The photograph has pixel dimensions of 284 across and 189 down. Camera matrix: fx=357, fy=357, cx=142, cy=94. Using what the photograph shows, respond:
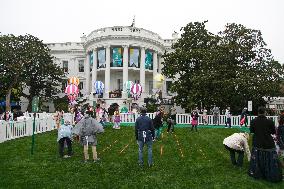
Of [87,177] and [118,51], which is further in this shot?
[118,51]

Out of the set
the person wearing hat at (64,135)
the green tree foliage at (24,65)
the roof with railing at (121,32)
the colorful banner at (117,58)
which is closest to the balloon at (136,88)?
the colorful banner at (117,58)

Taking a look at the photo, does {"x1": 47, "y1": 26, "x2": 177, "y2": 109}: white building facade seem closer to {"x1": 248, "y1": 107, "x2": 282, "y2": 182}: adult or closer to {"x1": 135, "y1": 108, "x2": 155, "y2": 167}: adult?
{"x1": 135, "y1": 108, "x2": 155, "y2": 167}: adult

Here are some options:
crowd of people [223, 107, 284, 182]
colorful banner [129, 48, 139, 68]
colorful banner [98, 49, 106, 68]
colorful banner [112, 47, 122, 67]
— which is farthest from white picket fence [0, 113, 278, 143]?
colorful banner [98, 49, 106, 68]

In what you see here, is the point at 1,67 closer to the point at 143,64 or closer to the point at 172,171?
the point at 143,64

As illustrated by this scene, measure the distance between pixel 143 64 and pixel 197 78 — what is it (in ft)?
48.4

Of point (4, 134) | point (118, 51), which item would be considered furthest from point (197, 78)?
point (4, 134)

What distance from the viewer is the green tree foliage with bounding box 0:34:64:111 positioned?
46.8 metres

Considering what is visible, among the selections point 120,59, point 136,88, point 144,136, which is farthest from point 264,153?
point 120,59

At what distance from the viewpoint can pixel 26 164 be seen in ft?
38.6

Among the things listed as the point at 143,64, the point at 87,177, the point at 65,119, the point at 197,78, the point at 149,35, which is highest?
the point at 149,35

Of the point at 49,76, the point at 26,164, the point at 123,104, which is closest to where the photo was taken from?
the point at 26,164

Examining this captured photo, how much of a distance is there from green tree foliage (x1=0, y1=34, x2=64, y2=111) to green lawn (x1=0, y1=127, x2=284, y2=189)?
3360cm

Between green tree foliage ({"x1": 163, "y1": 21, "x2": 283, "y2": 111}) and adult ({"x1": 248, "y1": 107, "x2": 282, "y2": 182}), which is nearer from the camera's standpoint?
adult ({"x1": 248, "y1": 107, "x2": 282, "y2": 182})

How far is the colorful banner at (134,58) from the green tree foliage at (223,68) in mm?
9778
